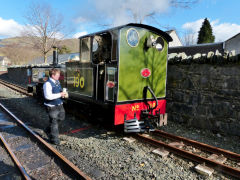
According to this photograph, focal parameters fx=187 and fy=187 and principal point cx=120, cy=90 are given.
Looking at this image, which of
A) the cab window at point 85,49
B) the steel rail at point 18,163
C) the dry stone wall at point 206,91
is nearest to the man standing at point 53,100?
the steel rail at point 18,163

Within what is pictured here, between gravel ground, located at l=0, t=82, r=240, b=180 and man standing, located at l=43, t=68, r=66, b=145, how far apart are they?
1.33 ft

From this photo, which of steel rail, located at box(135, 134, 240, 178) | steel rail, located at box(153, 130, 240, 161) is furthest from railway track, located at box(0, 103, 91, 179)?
steel rail, located at box(153, 130, 240, 161)

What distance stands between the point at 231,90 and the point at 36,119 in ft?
20.3

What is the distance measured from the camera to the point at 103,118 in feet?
16.6

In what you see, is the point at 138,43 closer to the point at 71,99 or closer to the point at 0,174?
the point at 71,99

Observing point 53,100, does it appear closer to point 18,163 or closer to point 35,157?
point 35,157

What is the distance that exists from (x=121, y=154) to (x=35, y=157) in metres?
1.78

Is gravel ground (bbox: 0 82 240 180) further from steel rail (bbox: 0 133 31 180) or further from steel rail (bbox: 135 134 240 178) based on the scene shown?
steel rail (bbox: 0 133 31 180)

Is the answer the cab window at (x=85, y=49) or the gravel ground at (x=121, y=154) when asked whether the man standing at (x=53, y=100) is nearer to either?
the gravel ground at (x=121, y=154)

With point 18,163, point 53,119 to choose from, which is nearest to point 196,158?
point 53,119

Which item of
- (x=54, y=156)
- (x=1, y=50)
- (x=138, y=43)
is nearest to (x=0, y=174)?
(x=54, y=156)

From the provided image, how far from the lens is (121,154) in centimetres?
400

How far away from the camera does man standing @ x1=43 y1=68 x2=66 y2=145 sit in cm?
411

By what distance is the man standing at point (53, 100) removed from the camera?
4.11 meters
